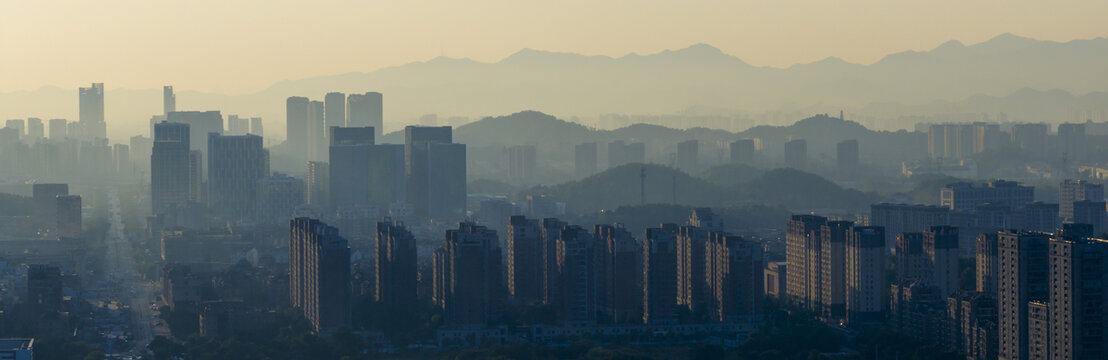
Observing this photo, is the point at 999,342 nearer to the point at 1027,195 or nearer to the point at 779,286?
the point at 779,286

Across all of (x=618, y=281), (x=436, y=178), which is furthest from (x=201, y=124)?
(x=618, y=281)

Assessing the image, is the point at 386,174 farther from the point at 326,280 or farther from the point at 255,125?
the point at 326,280

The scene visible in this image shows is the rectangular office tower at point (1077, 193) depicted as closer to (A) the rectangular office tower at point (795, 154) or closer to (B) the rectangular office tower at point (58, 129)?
(A) the rectangular office tower at point (795, 154)

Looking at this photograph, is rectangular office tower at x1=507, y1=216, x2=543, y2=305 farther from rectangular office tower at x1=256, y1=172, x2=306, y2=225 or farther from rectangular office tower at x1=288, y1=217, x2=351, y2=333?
rectangular office tower at x1=256, y1=172, x2=306, y2=225

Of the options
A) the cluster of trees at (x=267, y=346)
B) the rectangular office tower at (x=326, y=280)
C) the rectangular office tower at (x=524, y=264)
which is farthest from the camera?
the rectangular office tower at (x=524, y=264)

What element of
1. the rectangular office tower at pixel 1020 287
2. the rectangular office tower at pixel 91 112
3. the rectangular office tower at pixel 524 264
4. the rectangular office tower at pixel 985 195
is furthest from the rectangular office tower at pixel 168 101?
the rectangular office tower at pixel 1020 287

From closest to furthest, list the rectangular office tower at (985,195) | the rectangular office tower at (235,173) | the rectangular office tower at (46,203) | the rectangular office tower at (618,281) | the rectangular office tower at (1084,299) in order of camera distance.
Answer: the rectangular office tower at (1084,299), the rectangular office tower at (618,281), the rectangular office tower at (46,203), the rectangular office tower at (985,195), the rectangular office tower at (235,173)
